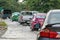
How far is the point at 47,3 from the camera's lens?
33.3 meters

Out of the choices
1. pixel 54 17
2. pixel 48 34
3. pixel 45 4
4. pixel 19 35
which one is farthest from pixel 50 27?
pixel 45 4

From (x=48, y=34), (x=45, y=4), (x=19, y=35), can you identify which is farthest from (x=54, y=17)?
(x=45, y=4)

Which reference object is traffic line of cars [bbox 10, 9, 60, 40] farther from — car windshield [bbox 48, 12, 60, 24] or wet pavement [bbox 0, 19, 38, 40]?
wet pavement [bbox 0, 19, 38, 40]

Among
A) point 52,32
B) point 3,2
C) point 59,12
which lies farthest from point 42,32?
point 3,2

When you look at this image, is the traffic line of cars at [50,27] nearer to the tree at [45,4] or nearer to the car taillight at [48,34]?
the car taillight at [48,34]

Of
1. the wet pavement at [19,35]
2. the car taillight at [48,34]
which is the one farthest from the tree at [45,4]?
the car taillight at [48,34]

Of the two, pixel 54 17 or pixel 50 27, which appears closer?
pixel 50 27

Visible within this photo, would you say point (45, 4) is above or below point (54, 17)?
below

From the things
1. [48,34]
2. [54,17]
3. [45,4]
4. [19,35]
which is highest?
[54,17]

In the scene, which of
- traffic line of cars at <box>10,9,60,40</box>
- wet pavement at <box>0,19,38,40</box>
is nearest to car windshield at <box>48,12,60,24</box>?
traffic line of cars at <box>10,9,60,40</box>

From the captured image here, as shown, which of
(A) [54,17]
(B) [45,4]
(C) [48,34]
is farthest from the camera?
(B) [45,4]

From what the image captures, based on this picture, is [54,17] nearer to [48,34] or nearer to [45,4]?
[48,34]

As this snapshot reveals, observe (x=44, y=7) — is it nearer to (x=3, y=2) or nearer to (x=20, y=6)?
(x=3, y=2)

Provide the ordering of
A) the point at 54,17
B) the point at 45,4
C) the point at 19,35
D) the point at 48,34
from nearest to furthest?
the point at 48,34, the point at 54,17, the point at 19,35, the point at 45,4
